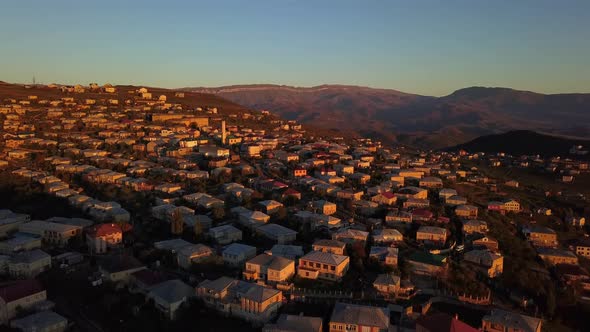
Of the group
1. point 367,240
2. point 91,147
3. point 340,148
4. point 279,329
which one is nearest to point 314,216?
point 367,240

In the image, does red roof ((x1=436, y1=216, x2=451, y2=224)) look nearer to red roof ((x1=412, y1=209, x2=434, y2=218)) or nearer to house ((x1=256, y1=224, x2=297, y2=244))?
red roof ((x1=412, y1=209, x2=434, y2=218))

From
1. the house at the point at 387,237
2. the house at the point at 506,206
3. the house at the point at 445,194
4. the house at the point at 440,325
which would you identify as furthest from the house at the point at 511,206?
the house at the point at 440,325

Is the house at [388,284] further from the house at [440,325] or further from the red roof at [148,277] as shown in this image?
the red roof at [148,277]

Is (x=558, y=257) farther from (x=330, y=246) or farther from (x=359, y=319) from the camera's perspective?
(x=359, y=319)

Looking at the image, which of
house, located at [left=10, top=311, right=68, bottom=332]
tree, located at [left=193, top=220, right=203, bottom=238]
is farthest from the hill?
house, located at [left=10, top=311, right=68, bottom=332]

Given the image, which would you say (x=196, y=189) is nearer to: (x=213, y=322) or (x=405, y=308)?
(x=213, y=322)

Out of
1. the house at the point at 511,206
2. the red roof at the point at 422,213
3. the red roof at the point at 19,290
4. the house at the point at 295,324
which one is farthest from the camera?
the house at the point at 511,206
